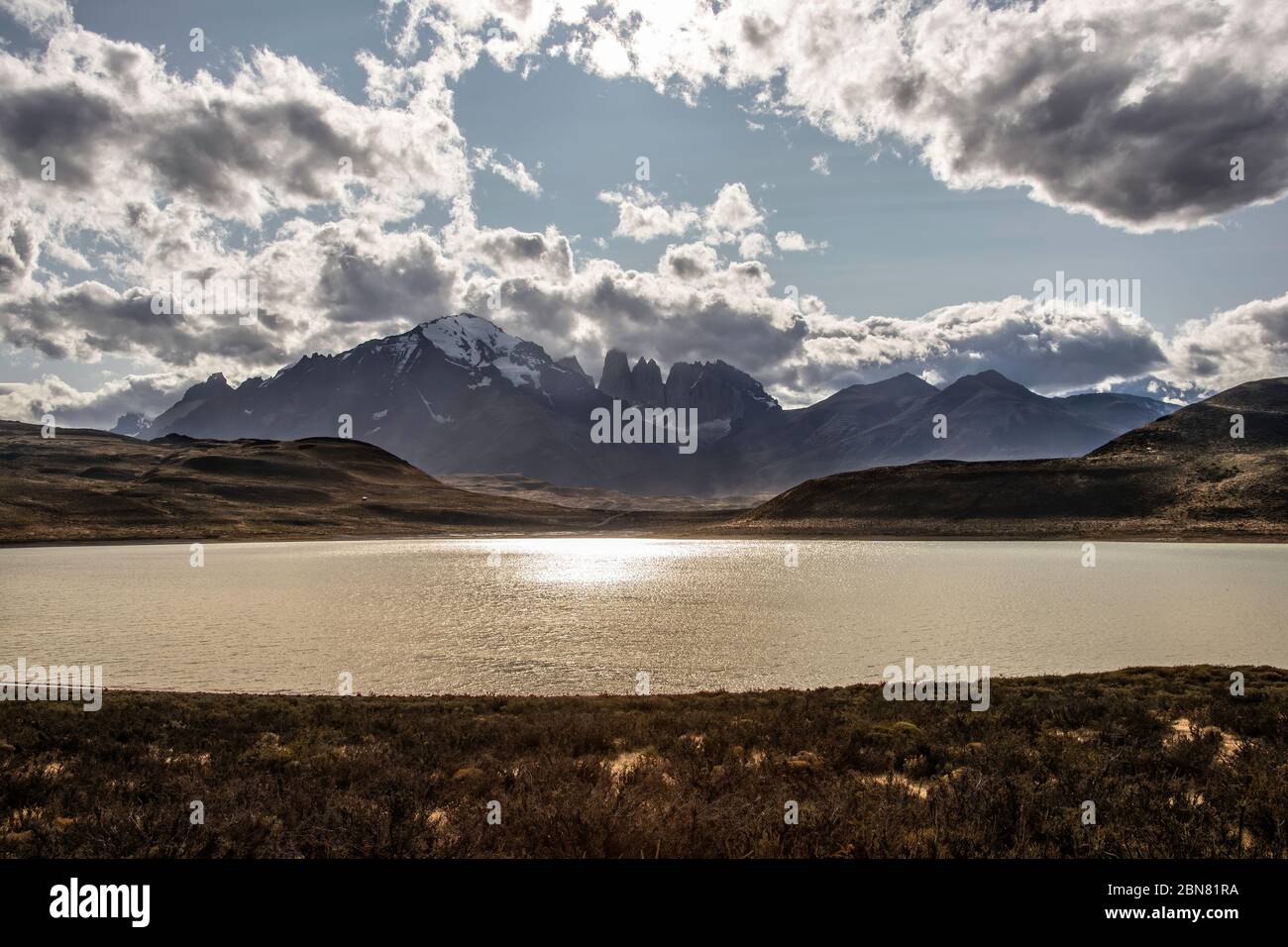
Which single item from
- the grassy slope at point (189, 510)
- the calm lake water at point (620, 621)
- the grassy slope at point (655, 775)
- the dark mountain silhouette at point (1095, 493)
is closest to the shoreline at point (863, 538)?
the dark mountain silhouette at point (1095, 493)

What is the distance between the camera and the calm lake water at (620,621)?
86.0 ft

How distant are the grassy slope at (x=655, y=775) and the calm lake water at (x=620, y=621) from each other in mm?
5812

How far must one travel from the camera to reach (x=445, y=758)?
45.1ft

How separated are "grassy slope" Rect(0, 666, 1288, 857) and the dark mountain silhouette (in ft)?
371

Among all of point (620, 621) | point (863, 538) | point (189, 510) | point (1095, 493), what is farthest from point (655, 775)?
point (189, 510)

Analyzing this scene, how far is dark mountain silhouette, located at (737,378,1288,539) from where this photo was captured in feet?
377

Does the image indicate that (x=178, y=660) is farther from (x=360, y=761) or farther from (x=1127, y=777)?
(x=1127, y=777)

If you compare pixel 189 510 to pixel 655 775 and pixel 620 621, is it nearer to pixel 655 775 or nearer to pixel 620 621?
pixel 620 621

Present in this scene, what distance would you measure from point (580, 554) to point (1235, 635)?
7201 centimetres

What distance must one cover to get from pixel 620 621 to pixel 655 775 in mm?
25491

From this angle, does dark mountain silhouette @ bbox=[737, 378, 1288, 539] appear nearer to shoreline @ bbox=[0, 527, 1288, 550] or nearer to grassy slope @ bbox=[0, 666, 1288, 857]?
shoreline @ bbox=[0, 527, 1288, 550]

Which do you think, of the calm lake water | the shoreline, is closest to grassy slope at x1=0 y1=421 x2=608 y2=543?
the shoreline

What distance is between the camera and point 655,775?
41.9 ft

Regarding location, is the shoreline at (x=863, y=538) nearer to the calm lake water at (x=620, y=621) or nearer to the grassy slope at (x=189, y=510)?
the grassy slope at (x=189, y=510)
